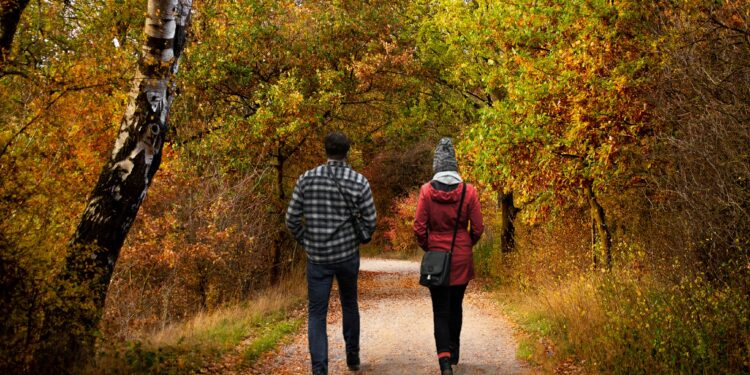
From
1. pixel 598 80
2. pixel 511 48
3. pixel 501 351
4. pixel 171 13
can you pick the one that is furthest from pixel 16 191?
pixel 511 48

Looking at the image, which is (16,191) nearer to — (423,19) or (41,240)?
(41,240)

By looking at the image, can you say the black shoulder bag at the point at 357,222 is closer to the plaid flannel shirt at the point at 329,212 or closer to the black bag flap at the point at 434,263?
the plaid flannel shirt at the point at 329,212

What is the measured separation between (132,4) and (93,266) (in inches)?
344

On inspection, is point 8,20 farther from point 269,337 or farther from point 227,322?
point 227,322

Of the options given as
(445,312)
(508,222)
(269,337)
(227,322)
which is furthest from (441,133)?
(445,312)

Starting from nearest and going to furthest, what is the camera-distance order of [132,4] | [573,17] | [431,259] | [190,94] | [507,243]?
[431,259]
[573,17]
[132,4]
[190,94]
[507,243]

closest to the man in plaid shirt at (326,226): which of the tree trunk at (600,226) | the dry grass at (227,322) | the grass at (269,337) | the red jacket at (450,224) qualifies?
the red jacket at (450,224)

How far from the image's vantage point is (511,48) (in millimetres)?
11562

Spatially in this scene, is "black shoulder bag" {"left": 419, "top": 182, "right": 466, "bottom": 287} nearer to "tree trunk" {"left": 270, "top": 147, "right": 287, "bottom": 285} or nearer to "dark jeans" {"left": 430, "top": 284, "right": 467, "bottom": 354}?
"dark jeans" {"left": 430, "top": 284, "right": 467, "bottom": 354}

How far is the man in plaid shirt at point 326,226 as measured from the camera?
19.0 feet

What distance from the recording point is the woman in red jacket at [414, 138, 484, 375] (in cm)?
605

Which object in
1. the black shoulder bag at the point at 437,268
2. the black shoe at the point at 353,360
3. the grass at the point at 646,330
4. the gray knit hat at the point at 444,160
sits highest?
the gray knit hat at the point at 444,160

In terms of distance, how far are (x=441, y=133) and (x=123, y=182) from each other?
15.4 m

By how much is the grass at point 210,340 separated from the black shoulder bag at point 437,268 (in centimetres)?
238
